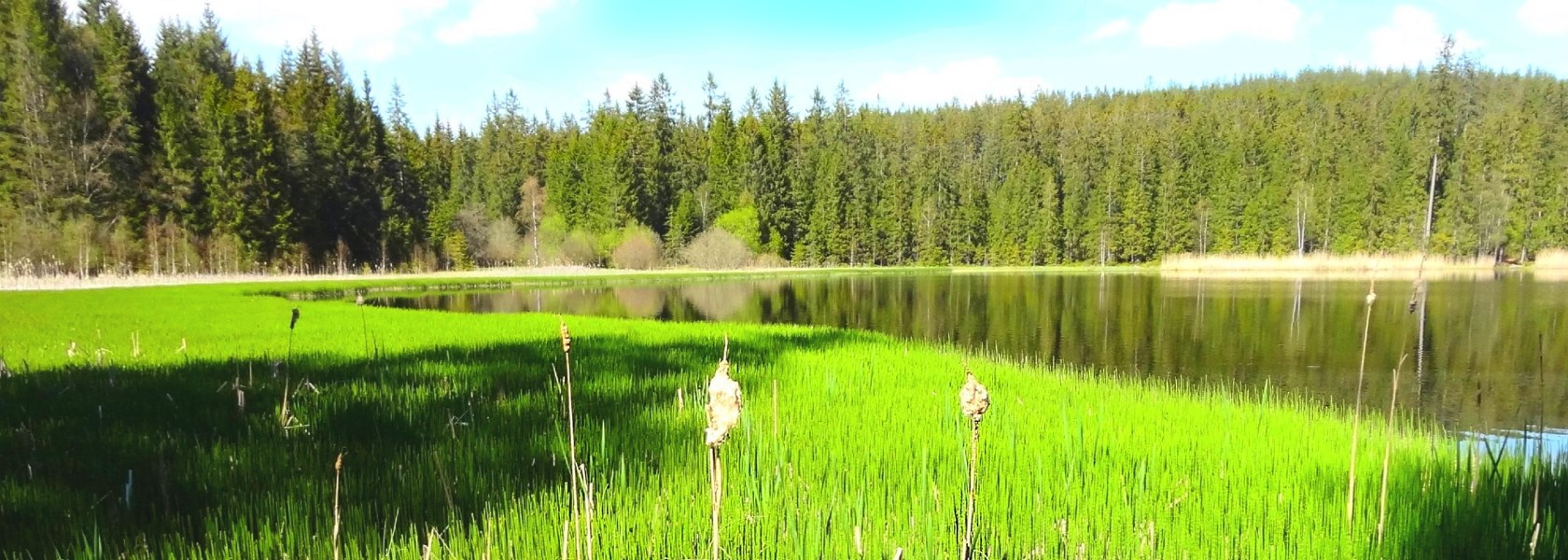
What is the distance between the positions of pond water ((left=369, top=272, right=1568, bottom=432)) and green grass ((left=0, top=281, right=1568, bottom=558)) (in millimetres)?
912

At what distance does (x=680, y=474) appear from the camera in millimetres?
3113

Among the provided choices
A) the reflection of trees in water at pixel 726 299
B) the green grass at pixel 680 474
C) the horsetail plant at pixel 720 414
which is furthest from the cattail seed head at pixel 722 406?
the reflection of trees in water at pixel 726 299

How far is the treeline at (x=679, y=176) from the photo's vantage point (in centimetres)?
3878

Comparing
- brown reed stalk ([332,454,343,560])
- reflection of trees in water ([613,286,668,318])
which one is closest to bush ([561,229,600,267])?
reflection of trees in water ([613,286,668,318])

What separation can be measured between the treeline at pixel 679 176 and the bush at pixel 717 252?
246 mm

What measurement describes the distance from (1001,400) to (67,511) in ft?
17.3

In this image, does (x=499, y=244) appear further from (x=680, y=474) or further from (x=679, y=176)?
(x=680, y=474)

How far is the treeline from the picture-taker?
38.8 meters

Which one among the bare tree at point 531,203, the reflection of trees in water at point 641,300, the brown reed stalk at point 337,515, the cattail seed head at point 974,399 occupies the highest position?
the bare tree at point 531,203

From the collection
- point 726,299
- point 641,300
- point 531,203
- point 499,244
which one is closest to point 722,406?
point 641,300

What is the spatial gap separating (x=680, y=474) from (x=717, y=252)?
2325 inches

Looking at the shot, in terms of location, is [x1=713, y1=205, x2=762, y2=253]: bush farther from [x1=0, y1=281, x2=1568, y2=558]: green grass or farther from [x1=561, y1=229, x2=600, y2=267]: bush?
[x1=0, y1=281, x2=1568, y2=558]: green grass

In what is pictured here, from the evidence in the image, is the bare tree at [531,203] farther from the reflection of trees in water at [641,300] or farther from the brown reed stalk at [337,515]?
the brown reed stalk at [337,515]

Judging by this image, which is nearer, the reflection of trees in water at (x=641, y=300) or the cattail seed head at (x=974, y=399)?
the cattail seed head at (x=974, y=399)
